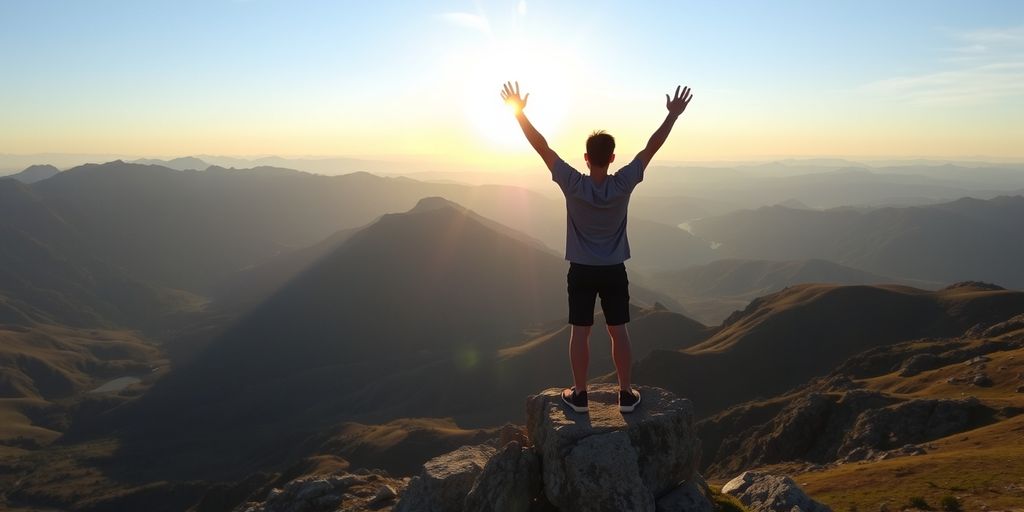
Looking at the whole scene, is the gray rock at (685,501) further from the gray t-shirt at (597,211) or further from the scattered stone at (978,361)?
the scattered stone at (978,361)

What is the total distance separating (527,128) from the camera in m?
10.6

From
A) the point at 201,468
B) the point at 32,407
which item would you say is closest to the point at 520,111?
the point at 201,468

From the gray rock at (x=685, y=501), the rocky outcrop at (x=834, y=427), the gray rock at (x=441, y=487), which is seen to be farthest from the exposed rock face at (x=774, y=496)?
the rocky outcrop at (x=834, y=427)

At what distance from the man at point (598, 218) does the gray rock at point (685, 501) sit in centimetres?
340

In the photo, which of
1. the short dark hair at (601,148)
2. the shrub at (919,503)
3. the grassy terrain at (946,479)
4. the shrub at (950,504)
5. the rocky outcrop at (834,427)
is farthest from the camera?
the rocky outcrop at (834,427)

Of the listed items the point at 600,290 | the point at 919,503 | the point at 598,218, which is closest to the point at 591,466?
the point at 600,290

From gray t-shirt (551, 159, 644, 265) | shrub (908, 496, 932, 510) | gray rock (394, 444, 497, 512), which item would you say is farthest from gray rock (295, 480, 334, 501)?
gray t-shirt (551, 159, 644, 265)

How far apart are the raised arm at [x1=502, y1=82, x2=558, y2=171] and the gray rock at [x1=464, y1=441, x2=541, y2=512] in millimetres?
6087

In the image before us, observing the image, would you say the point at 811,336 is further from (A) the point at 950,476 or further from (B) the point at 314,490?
(B) the point at 314,490

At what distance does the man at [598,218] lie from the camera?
10328 millimetres

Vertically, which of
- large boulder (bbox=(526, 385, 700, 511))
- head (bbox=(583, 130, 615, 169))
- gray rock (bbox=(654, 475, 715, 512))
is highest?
head (bbox=(583, 130, 615, 169))

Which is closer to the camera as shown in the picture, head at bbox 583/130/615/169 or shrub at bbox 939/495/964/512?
head at bbox 583/130/615/169

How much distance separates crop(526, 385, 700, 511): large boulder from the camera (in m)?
10.8

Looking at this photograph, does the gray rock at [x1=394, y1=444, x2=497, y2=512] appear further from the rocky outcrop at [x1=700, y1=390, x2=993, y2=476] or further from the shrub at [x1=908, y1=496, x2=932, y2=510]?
the rocky outcrop at [x1=700, y1=390, x2=993, y2=476]
